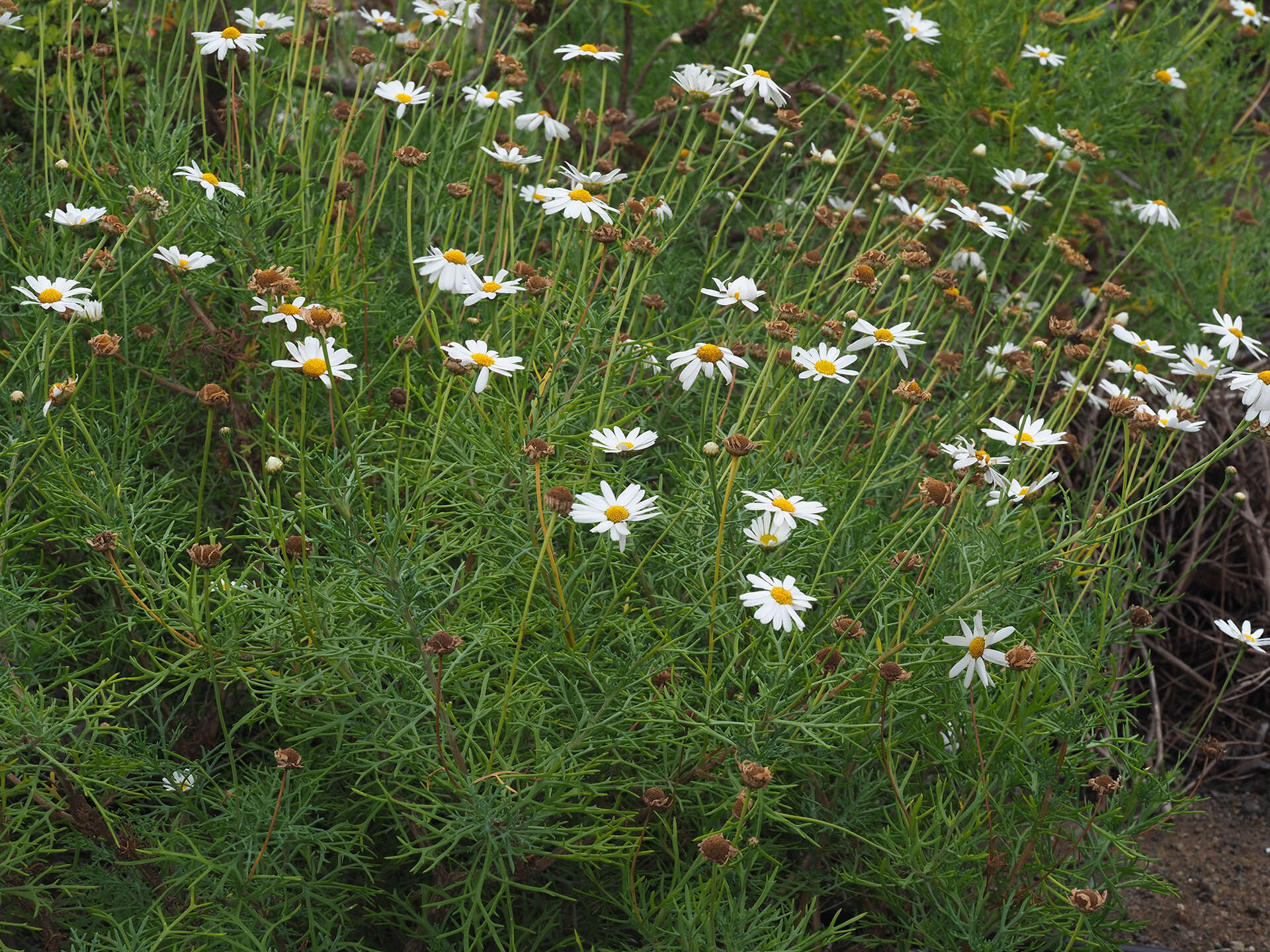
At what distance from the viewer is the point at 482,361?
73.9 inches

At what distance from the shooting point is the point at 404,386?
7.51 feet

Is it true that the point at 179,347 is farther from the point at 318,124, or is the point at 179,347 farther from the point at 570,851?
the point at 570,851

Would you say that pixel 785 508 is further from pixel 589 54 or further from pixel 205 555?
pixel 589 54

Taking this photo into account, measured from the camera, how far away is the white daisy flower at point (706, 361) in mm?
1960

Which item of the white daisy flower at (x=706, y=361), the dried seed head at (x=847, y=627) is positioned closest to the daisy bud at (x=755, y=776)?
the dried seed head at (x=847, y=627)

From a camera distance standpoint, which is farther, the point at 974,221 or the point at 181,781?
the point at 974,221

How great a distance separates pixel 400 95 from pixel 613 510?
1.48 m

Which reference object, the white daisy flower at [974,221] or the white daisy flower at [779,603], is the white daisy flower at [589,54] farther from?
the white daisy flower at [779,603]

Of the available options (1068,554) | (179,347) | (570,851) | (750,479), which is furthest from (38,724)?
(1068,554)

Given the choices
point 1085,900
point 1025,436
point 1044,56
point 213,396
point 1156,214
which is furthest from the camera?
point 1044,56

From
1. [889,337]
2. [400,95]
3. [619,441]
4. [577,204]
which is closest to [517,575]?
[619,441]

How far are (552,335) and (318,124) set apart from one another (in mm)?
1075

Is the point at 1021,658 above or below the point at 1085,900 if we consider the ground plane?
above

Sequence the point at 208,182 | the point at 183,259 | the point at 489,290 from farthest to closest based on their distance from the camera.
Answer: the point at 208,182
the point at 183,259
the point at 489,290
